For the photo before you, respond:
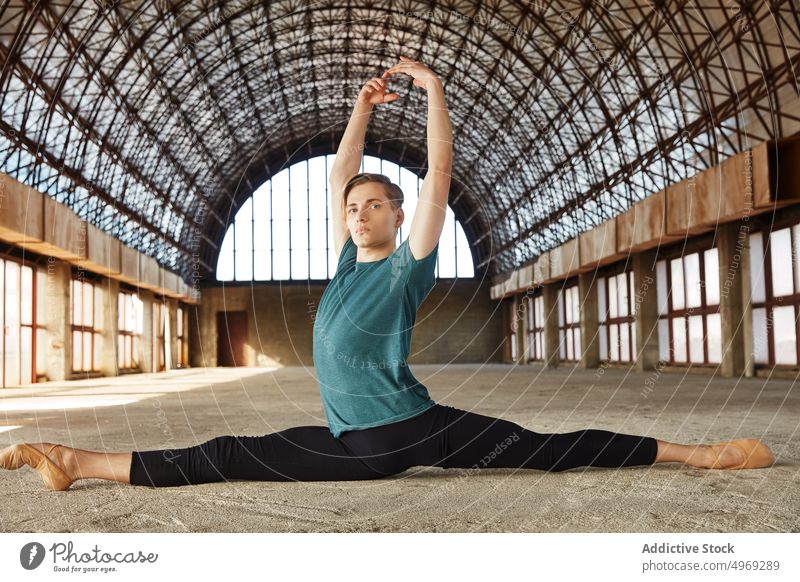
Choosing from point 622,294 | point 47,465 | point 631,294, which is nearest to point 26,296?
point 631,294

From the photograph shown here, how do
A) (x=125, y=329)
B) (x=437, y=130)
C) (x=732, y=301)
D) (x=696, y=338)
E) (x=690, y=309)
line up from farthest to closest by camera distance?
(x=125, y=329) → (x=690, y=309) → (x=696, y=338) → (x=732, y=301) → (x=437, y=130)

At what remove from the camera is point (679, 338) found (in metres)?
34.8

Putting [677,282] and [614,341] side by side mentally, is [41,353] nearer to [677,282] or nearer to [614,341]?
[677,282]

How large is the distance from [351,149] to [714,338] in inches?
1144

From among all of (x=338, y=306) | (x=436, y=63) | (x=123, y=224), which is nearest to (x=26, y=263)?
(x=123, y=224)

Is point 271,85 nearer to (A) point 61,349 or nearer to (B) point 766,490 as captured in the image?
(A) point 61,349

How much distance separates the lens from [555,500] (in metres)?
5.18

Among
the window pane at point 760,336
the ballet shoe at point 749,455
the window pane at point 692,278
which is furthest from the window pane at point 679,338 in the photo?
the ballet shoe at point 749,455

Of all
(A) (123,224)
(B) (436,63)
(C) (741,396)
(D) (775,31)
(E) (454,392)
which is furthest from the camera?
(A) (123,224)

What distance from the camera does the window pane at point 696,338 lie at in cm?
3291

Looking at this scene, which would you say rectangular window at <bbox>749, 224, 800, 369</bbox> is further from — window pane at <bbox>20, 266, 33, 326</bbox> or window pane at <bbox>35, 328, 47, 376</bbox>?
window pane at <bbox>35, 328, 47, 376</bbox>

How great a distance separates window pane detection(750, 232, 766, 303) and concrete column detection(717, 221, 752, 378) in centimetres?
22

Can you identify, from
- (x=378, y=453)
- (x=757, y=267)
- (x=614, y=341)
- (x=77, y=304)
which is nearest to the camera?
(x=378, y=453)
